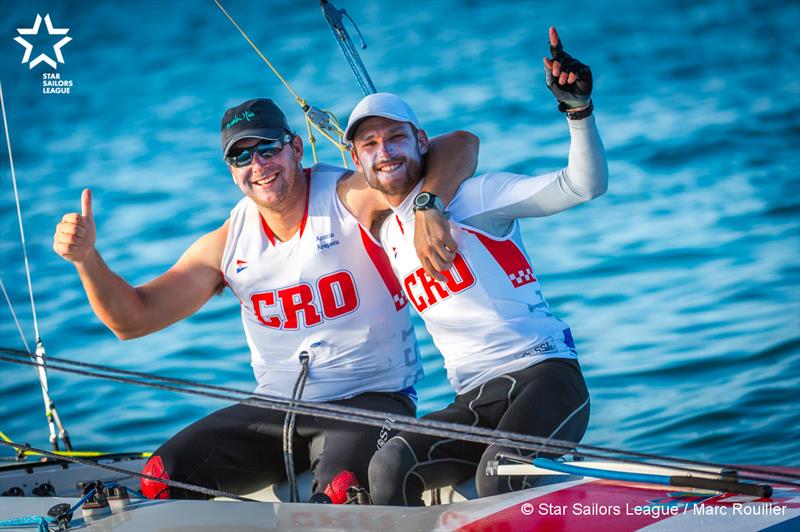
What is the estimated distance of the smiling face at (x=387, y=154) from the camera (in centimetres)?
252

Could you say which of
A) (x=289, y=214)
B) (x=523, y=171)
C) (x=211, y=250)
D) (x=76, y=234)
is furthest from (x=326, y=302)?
(x=523, y=171)

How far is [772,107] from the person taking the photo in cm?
912

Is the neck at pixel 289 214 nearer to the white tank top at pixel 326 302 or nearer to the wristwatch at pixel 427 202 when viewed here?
the white tank top at pixel 326 302

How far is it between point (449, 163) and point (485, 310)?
36 cm

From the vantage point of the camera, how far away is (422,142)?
2.62m

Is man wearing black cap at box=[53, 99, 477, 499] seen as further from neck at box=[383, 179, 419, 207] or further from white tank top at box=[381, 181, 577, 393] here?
white tank top at box=[381, 181, 577, 393]

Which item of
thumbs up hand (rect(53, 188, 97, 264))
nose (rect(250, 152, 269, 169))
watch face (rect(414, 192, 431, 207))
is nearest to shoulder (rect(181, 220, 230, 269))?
nose (rect(250, 152, 269, 169))

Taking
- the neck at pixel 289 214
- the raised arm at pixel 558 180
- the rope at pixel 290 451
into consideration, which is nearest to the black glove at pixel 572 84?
the raised arm at pixel 558 180

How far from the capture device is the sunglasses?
106 inches

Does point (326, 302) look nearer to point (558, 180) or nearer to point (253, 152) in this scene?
point (253, 152)

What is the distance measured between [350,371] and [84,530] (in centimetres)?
83

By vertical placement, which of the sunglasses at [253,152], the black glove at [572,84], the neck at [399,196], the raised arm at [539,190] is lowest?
the raised arm at [539,190]

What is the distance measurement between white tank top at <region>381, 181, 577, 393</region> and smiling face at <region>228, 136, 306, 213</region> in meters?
0.35

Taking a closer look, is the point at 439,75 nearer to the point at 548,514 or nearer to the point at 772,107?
the point at 772,107
